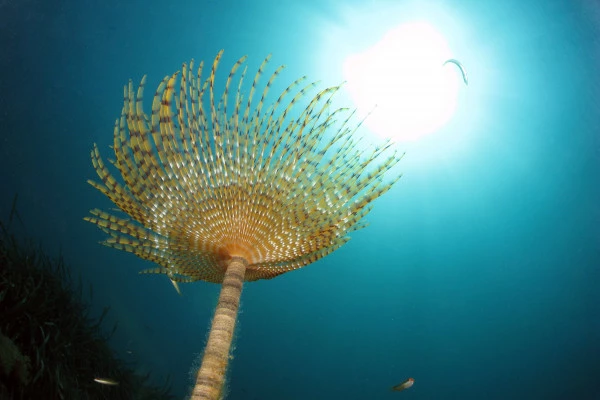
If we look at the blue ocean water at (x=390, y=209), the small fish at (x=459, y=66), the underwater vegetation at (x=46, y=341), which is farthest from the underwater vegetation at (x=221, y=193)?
the small fish at (x=459, y=66)

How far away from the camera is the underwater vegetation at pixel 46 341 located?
8.38 feet

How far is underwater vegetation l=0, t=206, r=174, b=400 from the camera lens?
8.38 ft

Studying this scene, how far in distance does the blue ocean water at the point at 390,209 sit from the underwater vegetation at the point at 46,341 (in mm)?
1203

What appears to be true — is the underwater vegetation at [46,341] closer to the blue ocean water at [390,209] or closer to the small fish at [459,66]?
the blue ocean water at [390,209]

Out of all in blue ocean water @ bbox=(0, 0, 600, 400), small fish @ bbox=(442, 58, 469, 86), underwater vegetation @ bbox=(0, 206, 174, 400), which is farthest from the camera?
blue ocean water @ bbox=(0, 0, 600, 400)

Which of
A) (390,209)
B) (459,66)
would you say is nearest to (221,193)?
(459,66)

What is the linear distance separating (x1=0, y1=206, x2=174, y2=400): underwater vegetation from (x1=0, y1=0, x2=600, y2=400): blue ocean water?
1.20m

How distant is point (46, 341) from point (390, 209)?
9.76 metres

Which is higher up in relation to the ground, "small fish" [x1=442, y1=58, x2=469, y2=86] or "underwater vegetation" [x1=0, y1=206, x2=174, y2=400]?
"small fish" [x1=442, y1=58, x2=469, y2=86]

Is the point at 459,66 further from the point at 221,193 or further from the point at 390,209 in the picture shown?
the point at 221,193

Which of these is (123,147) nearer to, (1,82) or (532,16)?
(532,16)

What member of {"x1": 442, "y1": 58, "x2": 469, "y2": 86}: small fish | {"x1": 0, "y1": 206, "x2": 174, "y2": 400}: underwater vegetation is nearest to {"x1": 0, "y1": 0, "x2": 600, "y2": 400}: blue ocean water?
{"x1": 442, "y1": 58, "x2": 469, "y2": 86}: small fish

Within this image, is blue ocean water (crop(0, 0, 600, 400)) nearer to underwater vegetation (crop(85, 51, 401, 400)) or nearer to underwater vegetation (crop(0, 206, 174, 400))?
underwater vegetation (crop(85, 51, 401, 400))

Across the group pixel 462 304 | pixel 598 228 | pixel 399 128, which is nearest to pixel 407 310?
pixel 462 304
